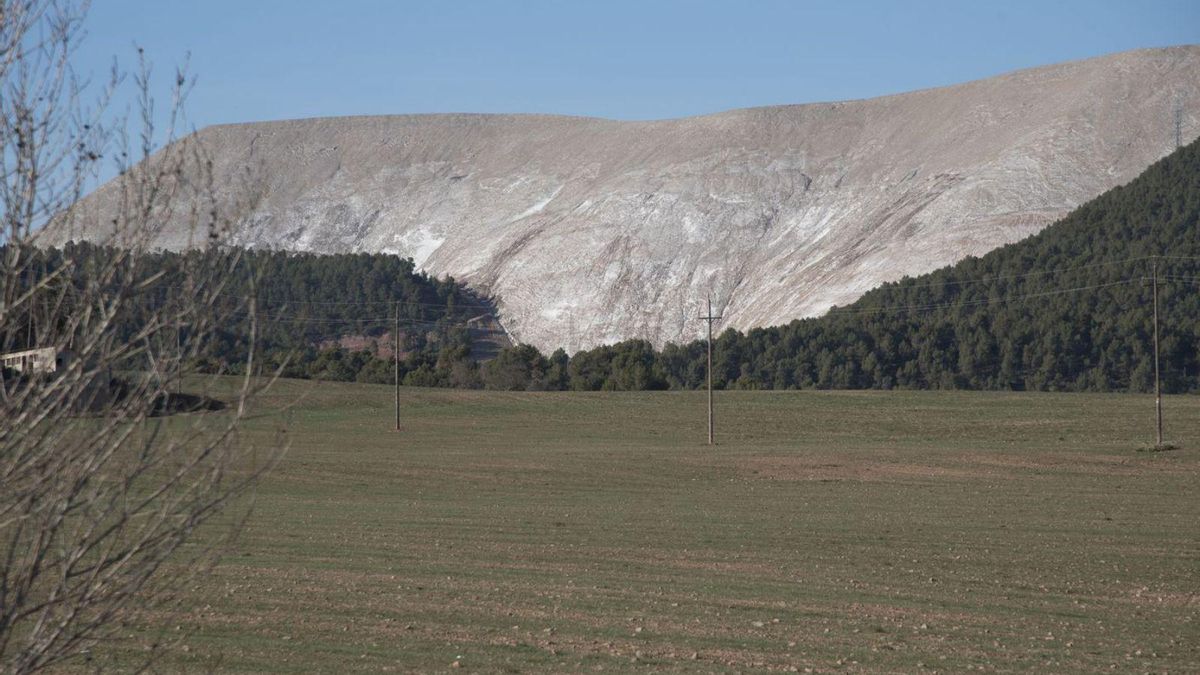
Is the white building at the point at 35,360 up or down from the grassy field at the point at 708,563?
up

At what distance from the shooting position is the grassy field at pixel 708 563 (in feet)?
40.2

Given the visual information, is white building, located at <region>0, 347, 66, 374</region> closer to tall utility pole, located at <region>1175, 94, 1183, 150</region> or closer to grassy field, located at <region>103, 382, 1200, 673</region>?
grassy field, located at <region>103, 382, 1200, 673</region>

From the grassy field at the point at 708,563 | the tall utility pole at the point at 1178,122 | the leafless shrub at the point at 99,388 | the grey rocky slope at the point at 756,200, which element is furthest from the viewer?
the tall utility pole at the point at 1178,122

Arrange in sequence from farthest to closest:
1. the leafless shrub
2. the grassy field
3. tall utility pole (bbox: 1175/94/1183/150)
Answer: tall utility pole (bbox: 1175/94/1183/150), the grassy field, the leafless shrub

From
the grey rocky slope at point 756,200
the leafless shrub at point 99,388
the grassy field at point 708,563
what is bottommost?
the grassy field at point 708,563

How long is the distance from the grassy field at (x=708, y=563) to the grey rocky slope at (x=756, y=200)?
70.1 meters

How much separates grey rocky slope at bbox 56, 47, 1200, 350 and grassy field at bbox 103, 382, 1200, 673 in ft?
230

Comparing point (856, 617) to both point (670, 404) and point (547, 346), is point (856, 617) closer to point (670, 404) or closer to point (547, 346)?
point (670, 404)

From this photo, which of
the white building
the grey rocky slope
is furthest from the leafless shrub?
the grey rocky slope

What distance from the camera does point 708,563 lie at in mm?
18734

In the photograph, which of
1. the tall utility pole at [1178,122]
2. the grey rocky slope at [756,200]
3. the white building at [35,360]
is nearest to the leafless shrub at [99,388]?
the white building at [35,360]

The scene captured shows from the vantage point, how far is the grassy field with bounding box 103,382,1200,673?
483 inches

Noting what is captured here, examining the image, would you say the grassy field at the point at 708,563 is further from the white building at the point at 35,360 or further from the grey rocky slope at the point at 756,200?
the grey rocky slope at the point at 756,200

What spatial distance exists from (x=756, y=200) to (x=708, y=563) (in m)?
118
